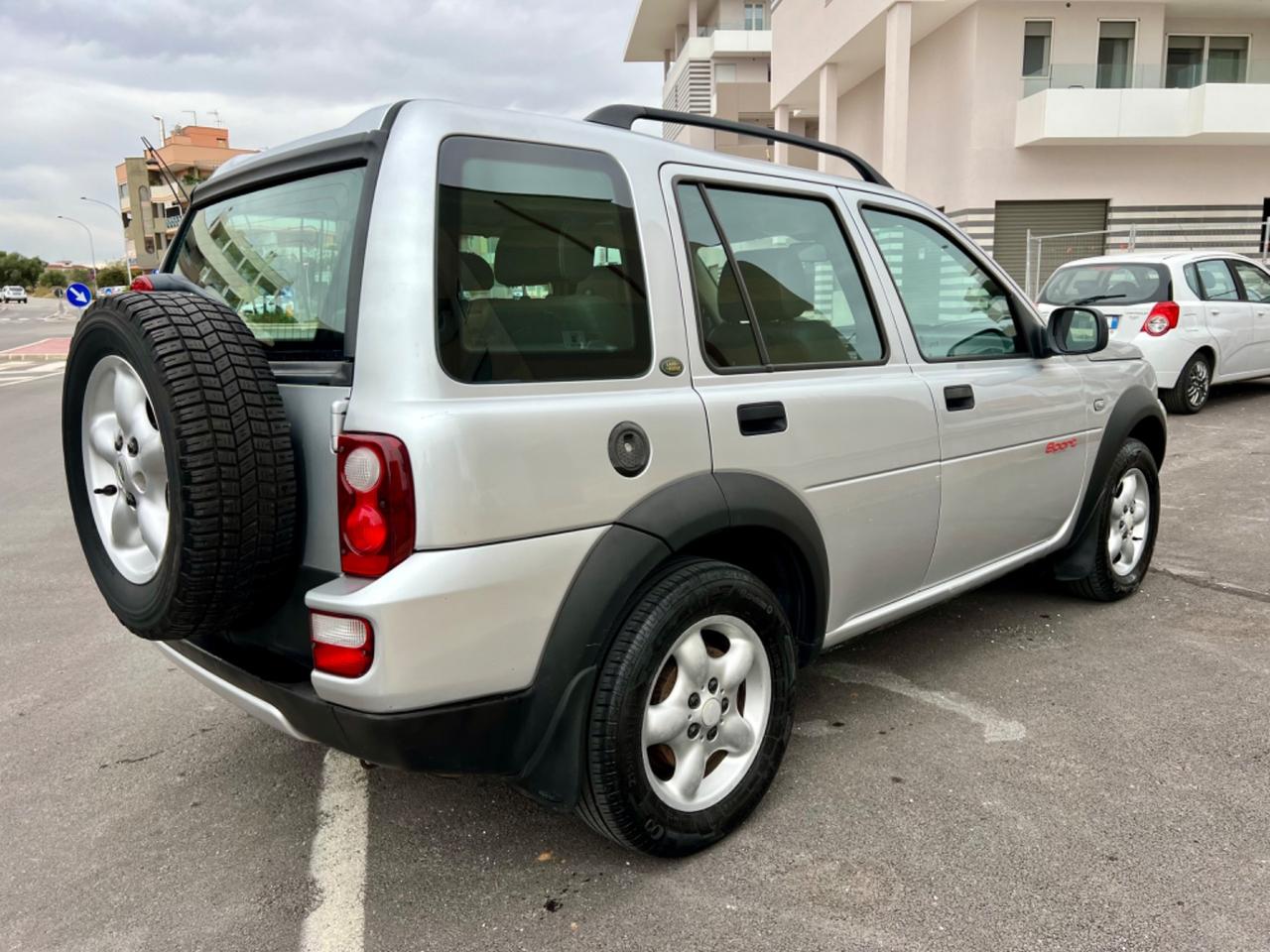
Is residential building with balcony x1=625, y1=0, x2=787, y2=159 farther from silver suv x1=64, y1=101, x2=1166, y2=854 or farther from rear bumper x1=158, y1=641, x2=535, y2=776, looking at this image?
rear bumper x1=158, y1=641, x2=535, y2=776

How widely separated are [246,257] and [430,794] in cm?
169

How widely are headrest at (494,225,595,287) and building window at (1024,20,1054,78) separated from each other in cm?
1994

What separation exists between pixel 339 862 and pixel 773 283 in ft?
6.70

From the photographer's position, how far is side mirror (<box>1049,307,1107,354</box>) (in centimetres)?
369

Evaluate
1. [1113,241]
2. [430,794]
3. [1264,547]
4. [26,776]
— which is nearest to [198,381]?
[430,794]

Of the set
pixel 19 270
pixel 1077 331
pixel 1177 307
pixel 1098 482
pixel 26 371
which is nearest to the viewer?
Answer: pixel 1077 331

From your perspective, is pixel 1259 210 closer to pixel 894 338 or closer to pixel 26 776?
pixel 894 338

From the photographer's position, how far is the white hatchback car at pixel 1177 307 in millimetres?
9430

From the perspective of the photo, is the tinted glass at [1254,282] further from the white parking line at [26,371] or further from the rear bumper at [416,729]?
the white parking line at [26,371]

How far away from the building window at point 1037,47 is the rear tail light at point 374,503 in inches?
810

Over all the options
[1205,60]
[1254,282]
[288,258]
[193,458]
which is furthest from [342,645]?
[1205,60]

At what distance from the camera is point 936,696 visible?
348 centimetres

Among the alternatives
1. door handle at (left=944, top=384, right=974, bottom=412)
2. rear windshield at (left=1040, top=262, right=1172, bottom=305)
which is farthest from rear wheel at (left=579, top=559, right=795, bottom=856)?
rear windshield at (left=1040, top=262, right=1172, bottom=305)

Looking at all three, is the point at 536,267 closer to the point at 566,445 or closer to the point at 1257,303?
the point at 566,445
